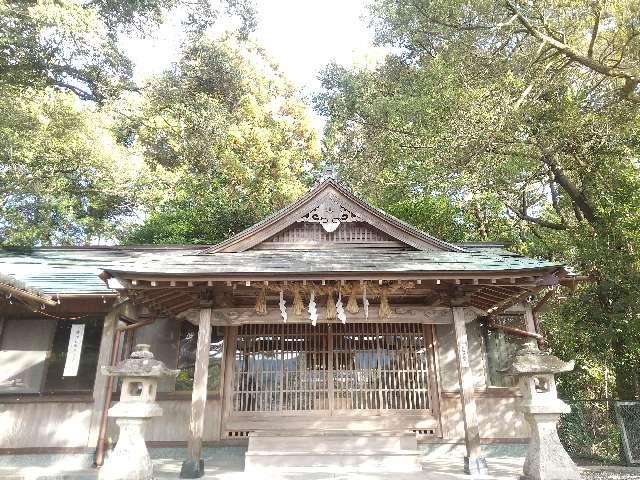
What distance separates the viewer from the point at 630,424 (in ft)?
28.5

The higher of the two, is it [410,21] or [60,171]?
[410,21]

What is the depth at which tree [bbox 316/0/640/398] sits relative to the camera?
11.5m

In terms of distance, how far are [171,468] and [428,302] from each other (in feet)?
19.9

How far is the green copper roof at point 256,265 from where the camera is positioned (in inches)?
294

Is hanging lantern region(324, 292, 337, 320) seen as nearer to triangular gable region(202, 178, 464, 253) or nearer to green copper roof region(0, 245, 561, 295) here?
green copper roof region(0, 245, 561, 295)

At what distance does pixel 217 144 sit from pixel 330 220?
45.3 feet

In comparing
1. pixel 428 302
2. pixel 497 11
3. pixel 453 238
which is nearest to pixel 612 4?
pixel 497 11

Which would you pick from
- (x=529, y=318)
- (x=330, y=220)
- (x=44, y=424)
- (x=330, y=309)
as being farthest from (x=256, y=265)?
(x=529, y=318)

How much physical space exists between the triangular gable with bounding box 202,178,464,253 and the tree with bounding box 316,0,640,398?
478 centimetres

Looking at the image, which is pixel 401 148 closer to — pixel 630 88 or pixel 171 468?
pixel 630 88

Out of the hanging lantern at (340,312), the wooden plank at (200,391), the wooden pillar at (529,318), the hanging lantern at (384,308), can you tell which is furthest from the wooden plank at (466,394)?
the wooden plank at (200,391)

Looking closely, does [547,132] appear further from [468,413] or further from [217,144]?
[217,144]

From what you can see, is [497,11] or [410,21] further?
[410,21]

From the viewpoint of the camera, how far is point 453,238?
1773 centimetres
